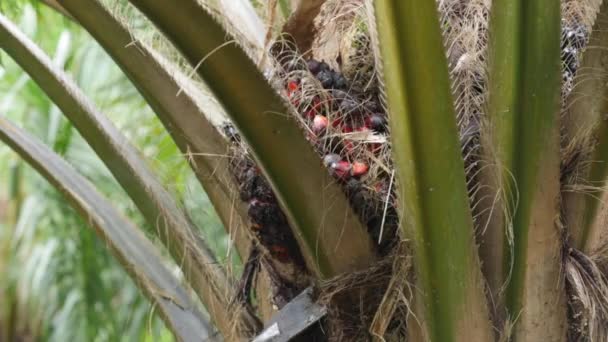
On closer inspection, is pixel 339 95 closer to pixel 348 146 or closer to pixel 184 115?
pixel 348 146

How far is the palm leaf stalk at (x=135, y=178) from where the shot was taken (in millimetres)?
1347

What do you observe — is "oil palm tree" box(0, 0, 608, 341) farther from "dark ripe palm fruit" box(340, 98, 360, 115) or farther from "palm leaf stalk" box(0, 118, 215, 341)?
"palm leaf stalk" box(0, 118, 215, 341)

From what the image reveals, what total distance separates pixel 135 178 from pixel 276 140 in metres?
0.53

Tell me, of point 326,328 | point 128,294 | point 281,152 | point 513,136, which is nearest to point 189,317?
point 326,328

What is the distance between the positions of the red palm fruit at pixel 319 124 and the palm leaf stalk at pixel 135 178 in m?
0.38

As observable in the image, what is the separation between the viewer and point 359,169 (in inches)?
41.3

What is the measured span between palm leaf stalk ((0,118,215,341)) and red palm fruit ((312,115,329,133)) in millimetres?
481

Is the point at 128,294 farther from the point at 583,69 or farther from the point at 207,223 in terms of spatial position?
the point at 583,69

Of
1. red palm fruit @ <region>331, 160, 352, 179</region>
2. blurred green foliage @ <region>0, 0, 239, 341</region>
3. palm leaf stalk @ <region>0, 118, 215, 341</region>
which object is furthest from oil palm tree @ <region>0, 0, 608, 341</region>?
blurred green foliage @ <region>0, 0, 239, 341</region>

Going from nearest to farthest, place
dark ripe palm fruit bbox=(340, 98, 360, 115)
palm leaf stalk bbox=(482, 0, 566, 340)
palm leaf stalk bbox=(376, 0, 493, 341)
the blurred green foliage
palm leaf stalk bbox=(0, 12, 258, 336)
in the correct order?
1. palm leaf stalk bbox=(376, 0, 493, 341)
2. palm leaf stalk bbox=(482, 0, 566, 340)
3. dark ripe palm fruit bbox=(340, 98, 360, 115)
4. palm leaf stalk bbox=(0, 12, 258, 336)
5. the blurred green foliage

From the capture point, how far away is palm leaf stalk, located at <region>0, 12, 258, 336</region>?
1.35 metres

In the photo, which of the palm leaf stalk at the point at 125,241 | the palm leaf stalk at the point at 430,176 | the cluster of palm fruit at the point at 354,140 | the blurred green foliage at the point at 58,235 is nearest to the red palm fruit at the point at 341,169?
the cluster of palm fruit at the point at 354,140

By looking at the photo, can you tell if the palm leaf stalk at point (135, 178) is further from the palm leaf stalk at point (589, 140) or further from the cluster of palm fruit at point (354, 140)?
the palm leaf stalk at point (589, 140)

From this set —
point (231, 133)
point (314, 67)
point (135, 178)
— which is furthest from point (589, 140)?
point (135, 178)
